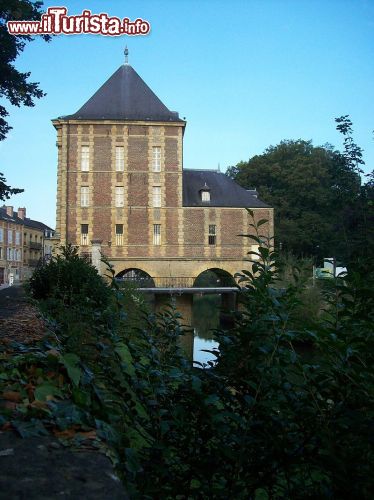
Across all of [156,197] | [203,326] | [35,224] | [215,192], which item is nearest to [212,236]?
[215,192]

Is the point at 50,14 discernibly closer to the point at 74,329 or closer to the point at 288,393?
the point at 74,329

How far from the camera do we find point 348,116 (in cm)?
1057

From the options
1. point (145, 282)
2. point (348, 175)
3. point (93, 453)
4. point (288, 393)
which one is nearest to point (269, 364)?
point (288, 393)

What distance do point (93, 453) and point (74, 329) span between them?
3873 millimetres

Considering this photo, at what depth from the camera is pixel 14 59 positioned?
1597 centimetres

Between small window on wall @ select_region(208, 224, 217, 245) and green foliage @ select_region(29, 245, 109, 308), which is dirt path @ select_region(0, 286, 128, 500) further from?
small window on wall @ select_region(208, 224, 217, 245)

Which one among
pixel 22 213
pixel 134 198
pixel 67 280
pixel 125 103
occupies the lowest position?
pixel 67 280

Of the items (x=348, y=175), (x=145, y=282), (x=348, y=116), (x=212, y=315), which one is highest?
(x=348, y=116)

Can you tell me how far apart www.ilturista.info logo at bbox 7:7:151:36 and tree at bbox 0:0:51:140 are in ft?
0.73

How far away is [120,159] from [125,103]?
4376 millimetres

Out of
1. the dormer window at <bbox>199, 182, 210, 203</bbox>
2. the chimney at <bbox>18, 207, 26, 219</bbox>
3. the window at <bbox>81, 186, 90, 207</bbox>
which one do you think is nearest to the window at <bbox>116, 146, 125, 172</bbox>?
the window at <bbox>81, 186, 90, 207</bbox>

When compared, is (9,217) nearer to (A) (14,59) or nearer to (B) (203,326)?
(B) (203,326)

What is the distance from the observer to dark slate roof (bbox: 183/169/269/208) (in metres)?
34.9

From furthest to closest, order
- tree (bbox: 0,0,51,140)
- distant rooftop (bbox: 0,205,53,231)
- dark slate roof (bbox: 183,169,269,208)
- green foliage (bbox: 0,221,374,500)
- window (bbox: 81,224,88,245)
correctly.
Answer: distant rooftop (bbox: 0,205,53,231) → dark slate roof (bbox: 183,169,269,208) → window (bbox: 81,224,88,245) → tree (bbox: 0,0,51,140) → green foliage (bbox: 0,221,374,500)
